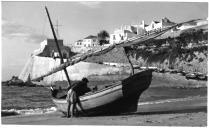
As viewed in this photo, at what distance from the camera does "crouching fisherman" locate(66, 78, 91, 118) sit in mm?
13328

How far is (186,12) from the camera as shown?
13867mm

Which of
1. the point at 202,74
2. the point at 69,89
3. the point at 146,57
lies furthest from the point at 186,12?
the point at 146,57

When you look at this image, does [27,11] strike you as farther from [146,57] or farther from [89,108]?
[146,57]

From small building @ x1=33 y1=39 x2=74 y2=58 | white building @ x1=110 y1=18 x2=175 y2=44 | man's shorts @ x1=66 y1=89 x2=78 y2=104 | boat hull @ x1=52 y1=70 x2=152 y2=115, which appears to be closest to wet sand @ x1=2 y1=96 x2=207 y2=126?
boat hull @ x1=52 y1=70 x2=152 y2=115

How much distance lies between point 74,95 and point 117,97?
1.34 meters

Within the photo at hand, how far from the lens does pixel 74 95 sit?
1331 cm

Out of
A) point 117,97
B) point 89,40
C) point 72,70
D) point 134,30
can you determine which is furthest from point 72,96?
point 72,70

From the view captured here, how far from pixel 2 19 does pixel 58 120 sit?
12.1 feet

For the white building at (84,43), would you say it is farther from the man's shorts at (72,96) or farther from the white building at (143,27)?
the man's shorts at (72,96)

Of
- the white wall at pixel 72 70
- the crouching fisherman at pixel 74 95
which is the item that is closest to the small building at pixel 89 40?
the white wall at pixel 72 70

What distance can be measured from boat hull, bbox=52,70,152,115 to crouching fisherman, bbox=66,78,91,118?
0.61 feet

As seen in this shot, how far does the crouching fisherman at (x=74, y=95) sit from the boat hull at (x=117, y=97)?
0.61 feet

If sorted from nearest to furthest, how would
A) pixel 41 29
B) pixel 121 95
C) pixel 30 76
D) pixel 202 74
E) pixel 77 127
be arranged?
pixel 77 127 → pixel 121 95 → pixel 41 29 → pixel 202 74 → pixel 30 76

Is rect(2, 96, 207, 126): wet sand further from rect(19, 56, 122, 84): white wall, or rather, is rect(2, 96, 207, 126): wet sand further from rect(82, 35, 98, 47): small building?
rect(19, 56, 122, 84): white wall
